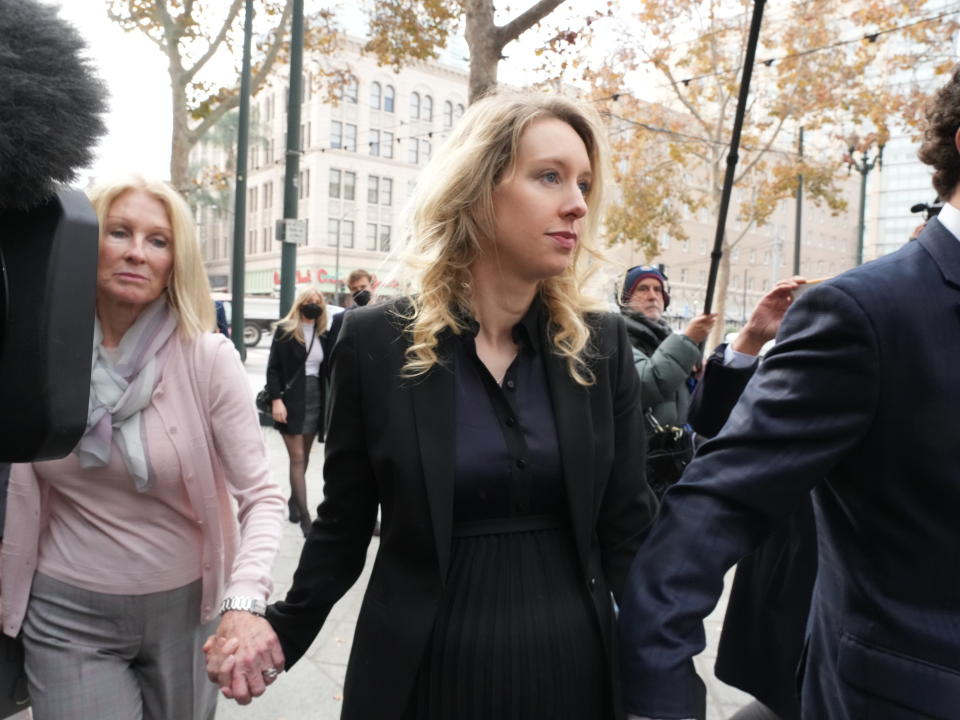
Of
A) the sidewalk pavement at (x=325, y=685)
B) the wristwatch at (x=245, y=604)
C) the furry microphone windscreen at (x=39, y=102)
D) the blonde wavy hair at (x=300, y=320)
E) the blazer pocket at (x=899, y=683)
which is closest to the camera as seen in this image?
the furry microphone windscreen at (x=39, y=102)

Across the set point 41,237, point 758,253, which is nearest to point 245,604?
point 41,237

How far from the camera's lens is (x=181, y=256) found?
2.41 m

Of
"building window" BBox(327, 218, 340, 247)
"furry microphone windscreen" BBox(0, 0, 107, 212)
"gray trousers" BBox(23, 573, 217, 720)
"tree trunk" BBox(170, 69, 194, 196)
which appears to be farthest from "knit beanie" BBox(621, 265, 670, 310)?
"building window" BBox(327, 218, 340, 247)

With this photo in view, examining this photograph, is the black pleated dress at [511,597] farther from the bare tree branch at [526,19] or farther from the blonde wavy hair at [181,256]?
the bare tree branch at [526,19]

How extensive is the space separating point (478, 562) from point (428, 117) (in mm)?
60801

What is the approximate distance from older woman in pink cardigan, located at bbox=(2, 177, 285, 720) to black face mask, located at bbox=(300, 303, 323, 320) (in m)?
4.55

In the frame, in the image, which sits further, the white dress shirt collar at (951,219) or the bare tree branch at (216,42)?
the bare tree branch at (216,42)

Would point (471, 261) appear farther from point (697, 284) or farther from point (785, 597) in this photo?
point (697, 284)

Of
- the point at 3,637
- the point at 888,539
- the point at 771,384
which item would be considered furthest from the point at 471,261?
the point at 3,637

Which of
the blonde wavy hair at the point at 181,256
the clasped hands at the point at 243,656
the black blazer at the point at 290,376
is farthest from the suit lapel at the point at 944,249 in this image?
the black blazer at the point at 290,376

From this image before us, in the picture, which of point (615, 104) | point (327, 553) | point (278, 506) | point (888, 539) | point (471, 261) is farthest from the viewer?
point (615, 104)

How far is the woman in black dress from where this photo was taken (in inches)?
69.6

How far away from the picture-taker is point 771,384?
1.45 metres

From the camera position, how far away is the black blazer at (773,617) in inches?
99.4
